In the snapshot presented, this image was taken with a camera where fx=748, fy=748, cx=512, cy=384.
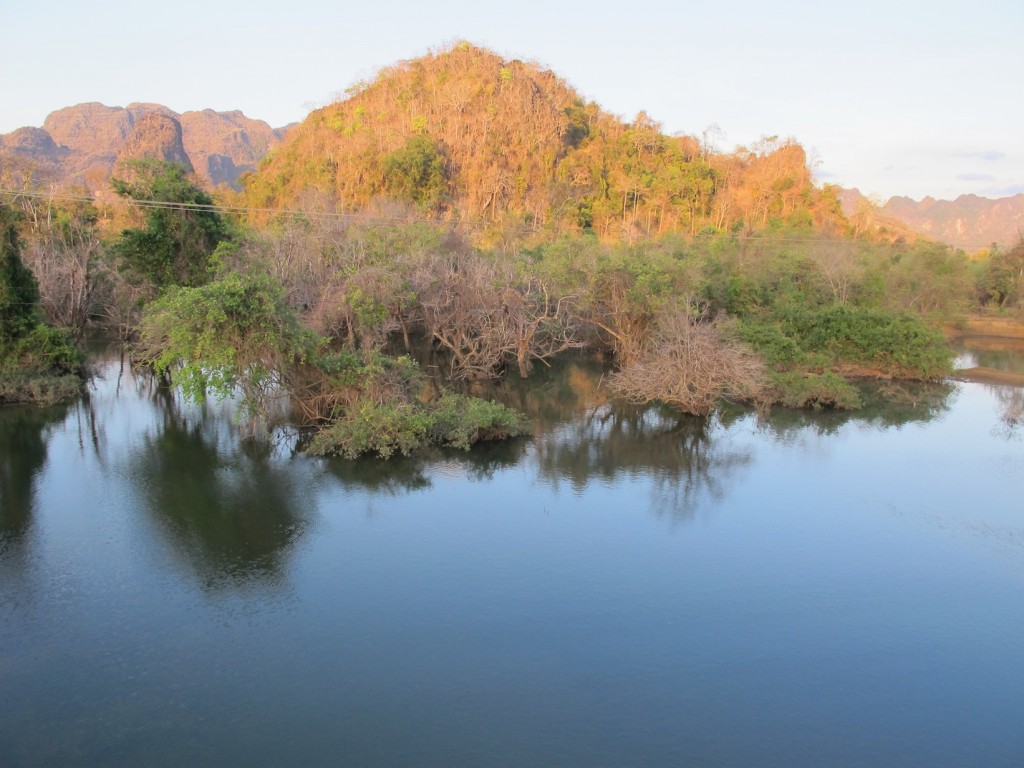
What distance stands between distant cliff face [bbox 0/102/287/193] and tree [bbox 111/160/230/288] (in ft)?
137

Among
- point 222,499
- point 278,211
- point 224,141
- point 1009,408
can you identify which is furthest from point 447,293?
point 224,141

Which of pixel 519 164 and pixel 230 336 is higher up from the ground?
pixel 519 164

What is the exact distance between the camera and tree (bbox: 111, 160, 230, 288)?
24625 millimetres

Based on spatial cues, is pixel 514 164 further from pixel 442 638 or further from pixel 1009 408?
pixel 442 638

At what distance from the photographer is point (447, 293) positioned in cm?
2862

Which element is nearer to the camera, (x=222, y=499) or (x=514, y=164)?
(x=222, y=499)

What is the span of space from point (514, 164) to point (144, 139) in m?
59.9

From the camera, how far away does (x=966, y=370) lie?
33.7 m

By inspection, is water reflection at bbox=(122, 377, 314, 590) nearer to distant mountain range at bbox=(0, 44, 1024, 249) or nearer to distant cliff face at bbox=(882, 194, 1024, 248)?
distant mountain range at bbox=(0, 44, 1024, 249)

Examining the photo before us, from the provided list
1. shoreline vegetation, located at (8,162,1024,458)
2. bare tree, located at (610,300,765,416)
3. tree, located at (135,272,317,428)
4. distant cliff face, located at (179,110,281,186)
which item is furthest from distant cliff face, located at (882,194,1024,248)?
tree, located at (135,272,317,428)

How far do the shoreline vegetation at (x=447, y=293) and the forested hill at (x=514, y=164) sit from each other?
0.30m

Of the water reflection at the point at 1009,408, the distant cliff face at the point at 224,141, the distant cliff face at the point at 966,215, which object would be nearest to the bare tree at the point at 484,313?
the water reflection at the point at 1009,408

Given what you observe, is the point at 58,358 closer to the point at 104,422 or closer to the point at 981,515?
the point at 104,422

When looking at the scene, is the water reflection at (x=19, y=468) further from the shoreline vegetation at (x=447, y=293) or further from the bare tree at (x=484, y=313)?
the bare tree at (x=484, y=313)
